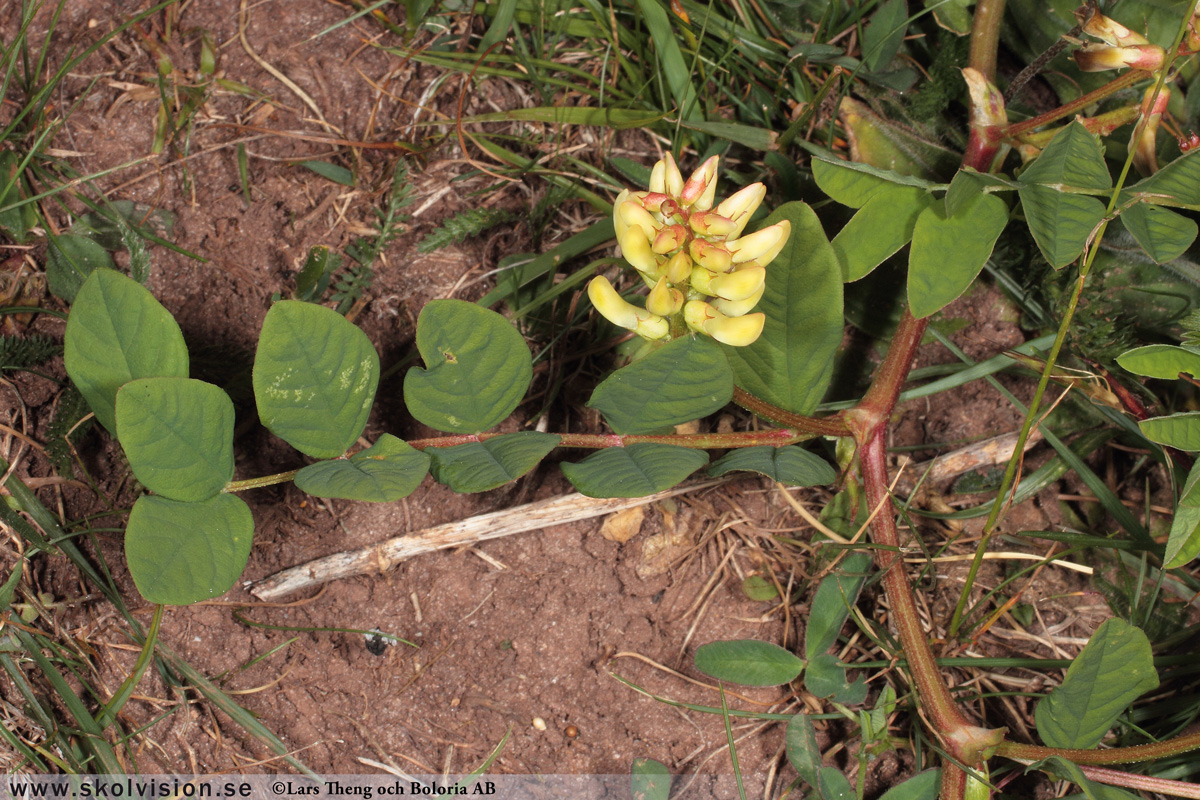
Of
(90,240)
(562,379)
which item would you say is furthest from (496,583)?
(90,240)

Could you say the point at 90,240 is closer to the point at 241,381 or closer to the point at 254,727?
the point at 241,381

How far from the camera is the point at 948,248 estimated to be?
179 centimetres

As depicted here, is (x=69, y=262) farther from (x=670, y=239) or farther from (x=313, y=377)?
(x=670, y=239)

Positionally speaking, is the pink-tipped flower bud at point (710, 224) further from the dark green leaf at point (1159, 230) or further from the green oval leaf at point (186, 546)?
the green oval leaf at point (186, 546)

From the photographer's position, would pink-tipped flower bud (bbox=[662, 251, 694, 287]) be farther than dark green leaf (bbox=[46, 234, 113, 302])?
No

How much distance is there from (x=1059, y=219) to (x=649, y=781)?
1659 mm

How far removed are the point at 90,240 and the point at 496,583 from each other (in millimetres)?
1495

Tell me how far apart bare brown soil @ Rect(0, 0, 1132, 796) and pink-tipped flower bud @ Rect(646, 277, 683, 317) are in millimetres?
860

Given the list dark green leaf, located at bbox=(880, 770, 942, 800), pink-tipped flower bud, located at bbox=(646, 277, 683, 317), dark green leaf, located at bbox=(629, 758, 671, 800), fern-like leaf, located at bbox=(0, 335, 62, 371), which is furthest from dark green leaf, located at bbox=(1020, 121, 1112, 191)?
fern-like leaf, located at bbox=(0, 335, 62, 371)

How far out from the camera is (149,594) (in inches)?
59.5

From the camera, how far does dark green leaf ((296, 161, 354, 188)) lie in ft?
8.02

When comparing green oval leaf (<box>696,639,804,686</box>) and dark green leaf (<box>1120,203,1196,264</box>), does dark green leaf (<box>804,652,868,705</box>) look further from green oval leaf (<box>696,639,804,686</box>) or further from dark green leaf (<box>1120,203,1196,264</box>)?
dark green leaf (<box>1120,203,1196,264</box>)

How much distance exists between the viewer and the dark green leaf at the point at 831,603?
2.14 m

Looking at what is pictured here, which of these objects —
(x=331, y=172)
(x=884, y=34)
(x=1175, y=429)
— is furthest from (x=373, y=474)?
(x=884, y=34)
